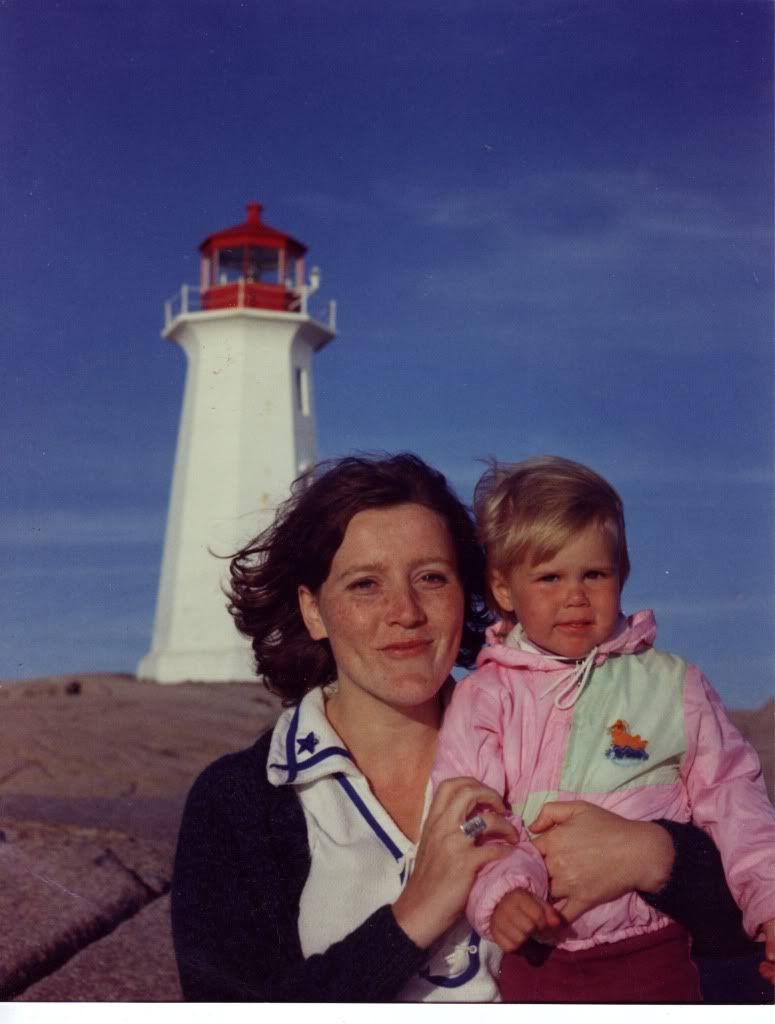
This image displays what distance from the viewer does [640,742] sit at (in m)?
2.55

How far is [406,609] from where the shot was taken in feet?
8.51

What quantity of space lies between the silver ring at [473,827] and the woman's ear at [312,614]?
600mm

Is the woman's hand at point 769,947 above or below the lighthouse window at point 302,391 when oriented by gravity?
below

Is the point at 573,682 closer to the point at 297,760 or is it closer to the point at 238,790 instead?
the point at 297,760

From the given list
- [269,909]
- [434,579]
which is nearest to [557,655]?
[434,579]

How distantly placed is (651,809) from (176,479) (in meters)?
18.1

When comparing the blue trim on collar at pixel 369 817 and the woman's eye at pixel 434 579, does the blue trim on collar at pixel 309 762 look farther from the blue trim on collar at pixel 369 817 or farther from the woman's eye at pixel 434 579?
the woman's eye at pixel 434 579

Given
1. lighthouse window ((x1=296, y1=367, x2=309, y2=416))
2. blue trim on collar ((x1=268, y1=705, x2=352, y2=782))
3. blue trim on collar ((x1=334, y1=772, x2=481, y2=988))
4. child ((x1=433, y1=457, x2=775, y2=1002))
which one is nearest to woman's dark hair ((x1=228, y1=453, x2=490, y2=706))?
child ((x1=433, y1=457, x2=775, y2=1002))

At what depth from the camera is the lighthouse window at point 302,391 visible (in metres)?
20.8

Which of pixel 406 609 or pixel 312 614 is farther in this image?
pixel 312 614

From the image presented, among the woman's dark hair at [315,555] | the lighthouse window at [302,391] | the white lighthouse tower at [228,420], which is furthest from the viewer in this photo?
the lighthouse window at [302,391]

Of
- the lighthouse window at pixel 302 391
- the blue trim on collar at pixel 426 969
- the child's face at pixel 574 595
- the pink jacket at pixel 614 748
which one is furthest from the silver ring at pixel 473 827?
the lighthouse window at pixel 302 391

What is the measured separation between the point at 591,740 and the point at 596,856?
0.25 metres

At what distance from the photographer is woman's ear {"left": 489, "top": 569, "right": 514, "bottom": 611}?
2775 millimetres
